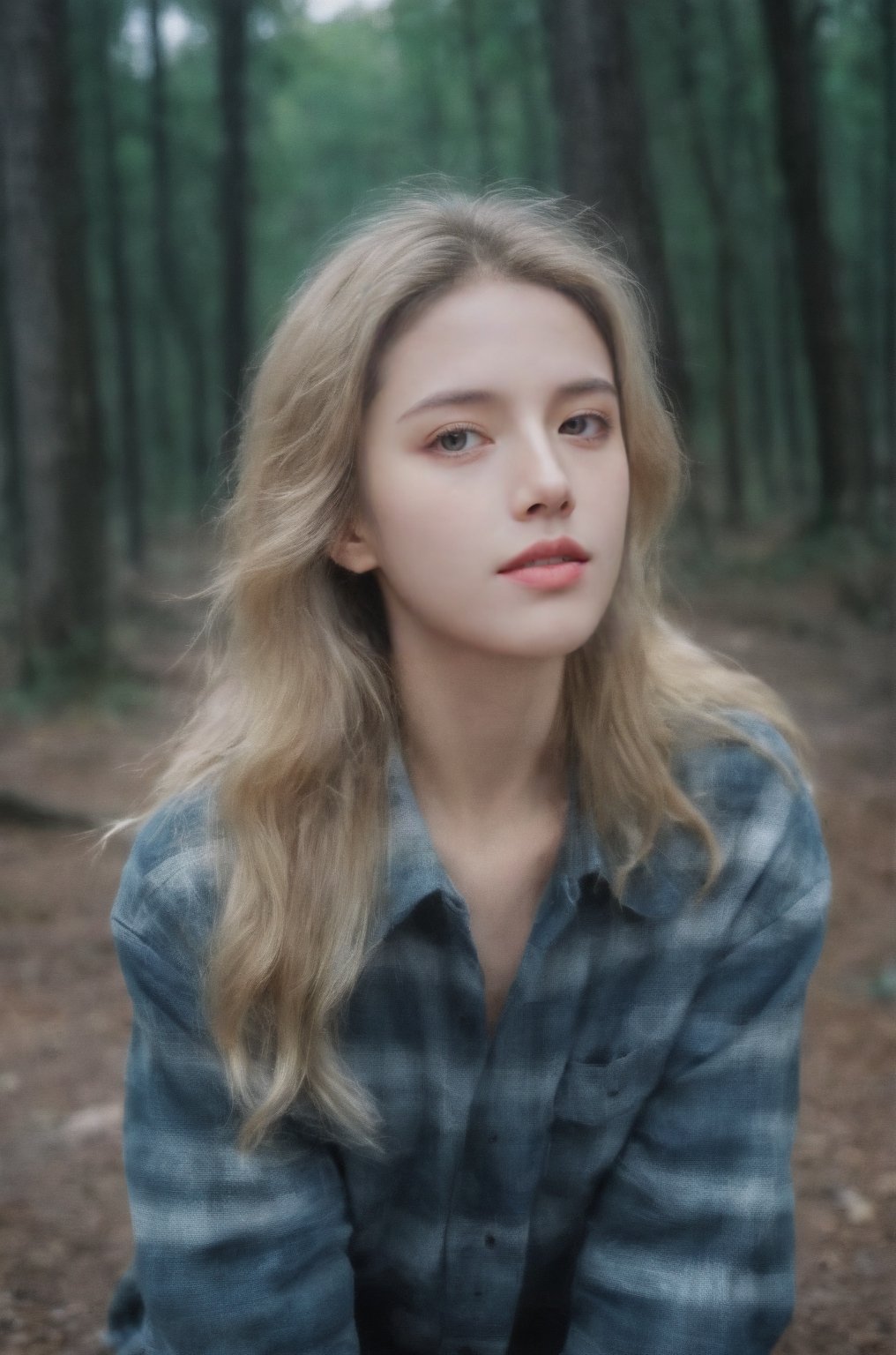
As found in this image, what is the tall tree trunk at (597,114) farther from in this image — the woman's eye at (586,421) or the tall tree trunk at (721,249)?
the tall tree trunk at (721,249)

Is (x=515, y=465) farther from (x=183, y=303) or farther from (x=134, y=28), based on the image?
(x=183, y=303)

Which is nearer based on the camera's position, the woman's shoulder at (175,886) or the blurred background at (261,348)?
the woman's shoulder at (175,886)

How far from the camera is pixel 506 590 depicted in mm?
1904

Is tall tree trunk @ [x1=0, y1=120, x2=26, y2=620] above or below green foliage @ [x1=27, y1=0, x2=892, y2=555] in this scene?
below

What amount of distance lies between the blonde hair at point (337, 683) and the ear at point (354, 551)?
2 cm

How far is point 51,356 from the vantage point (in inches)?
353

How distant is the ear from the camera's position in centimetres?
209

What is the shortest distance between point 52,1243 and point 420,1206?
4.76ft

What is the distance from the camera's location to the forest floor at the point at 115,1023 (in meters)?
2.91

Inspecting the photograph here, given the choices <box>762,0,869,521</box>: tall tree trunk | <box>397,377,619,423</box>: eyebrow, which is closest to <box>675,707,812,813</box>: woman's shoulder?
<box>397,377,619,423</box>: eyebrow

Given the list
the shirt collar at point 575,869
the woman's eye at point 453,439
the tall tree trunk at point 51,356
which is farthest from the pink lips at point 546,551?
the tall tree trunk at point 51,356

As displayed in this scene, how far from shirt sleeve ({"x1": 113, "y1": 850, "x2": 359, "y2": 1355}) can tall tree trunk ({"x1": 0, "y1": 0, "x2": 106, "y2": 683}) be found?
748 centimetres

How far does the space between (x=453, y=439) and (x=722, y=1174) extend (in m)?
1.12

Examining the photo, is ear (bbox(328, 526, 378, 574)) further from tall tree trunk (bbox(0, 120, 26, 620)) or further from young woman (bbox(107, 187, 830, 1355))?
tall tree trunk (bbox(0, 120, 26, 620))
